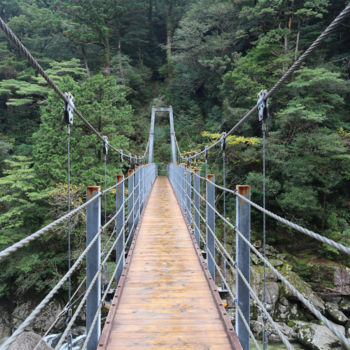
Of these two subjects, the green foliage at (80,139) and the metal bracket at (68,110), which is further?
the green foliage at (80,139)

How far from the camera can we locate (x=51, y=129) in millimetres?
7543

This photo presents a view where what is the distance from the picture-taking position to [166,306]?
148 cm

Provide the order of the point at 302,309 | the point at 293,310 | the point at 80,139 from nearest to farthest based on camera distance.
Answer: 1. the point at 293,310
2. the point at 302,309
3. the point at 80,139

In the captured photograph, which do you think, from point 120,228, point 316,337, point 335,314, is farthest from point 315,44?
point 335,314

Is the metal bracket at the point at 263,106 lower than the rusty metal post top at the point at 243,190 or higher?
higher

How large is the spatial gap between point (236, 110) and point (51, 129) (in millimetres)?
5563

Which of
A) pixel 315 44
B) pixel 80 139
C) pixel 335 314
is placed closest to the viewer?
pixel 315 44

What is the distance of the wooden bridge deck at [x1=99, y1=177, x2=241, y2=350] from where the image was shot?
118cm

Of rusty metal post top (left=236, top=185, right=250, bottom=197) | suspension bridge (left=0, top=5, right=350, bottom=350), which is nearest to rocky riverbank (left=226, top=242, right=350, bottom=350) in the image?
suspension bridge (left=0, top=5, right=350, bottom=350)

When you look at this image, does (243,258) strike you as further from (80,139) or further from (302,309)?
(80,139)

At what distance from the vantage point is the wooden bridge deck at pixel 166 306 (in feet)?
3.87

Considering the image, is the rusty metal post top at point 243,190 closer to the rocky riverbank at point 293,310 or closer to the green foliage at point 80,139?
the rocky riverbank at point 293,310

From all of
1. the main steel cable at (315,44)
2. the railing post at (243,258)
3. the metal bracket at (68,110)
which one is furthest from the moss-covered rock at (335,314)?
the metal bracket at (68,110)

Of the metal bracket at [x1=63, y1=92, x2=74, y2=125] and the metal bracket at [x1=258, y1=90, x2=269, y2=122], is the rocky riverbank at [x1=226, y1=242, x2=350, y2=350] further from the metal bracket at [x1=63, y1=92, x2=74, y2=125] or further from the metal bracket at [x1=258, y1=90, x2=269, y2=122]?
the metal bracket at [x1=63, y1=92, x2=74, y2=125]
